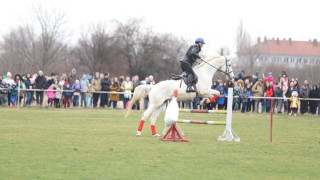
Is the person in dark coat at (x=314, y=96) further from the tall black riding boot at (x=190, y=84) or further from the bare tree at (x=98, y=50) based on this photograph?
the bare tree at (x=98, y=50)

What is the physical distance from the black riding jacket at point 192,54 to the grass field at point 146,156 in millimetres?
2436

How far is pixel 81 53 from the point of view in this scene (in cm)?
6481

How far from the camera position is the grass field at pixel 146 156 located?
964 cm

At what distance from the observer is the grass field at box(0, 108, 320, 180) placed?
964 centimetres

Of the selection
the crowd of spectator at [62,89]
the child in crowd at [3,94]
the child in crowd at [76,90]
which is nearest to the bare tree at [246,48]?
the crowd of spectator at [62,89]

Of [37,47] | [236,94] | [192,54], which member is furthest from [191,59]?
[37,47]

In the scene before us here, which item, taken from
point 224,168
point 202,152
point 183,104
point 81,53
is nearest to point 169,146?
point 202,152

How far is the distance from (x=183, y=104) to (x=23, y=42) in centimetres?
2913

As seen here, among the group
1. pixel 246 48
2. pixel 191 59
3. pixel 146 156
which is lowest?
pixel 146 156

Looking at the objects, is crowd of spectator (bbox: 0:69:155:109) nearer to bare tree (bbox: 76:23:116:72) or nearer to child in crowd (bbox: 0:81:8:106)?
child in crowd (bbox: 0:81:8:106)

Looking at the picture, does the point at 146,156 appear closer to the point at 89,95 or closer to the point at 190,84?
the point at 190,84

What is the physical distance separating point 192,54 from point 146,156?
5556mm

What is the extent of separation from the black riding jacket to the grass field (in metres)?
2.44

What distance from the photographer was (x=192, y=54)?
1650 centimetres
